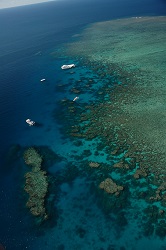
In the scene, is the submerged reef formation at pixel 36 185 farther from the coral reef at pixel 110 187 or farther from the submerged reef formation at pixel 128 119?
the coral reef at pixel 110 187

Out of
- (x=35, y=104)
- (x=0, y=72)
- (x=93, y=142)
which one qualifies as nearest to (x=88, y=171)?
(x=93, y=142)

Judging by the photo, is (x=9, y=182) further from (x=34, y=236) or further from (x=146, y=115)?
(x=146, y=115)

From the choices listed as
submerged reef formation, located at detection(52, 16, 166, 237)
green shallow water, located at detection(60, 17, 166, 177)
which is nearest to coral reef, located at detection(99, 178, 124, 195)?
submerged reef formation, located at detection(52, 16, 166, 237)

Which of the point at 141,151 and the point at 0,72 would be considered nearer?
the point at 141,151

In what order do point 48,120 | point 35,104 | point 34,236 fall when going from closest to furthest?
point 34,236 → point 48,120 → point 35,104

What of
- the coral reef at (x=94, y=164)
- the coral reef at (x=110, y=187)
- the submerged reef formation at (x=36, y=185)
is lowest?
the coral reef at (x=110, y=187)

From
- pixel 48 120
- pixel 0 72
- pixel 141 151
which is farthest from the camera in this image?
pixel 0 72

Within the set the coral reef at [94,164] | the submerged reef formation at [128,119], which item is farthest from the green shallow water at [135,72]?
the coral reef at [94,164]
